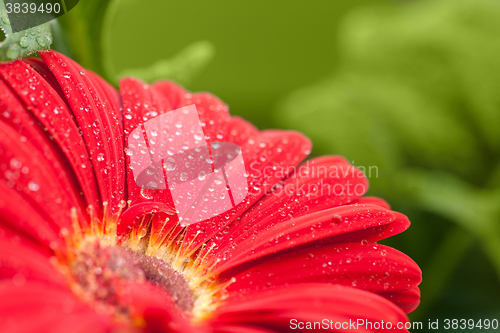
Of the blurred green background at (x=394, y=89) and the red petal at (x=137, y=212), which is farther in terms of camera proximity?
the blurred green background at (x=394, y=89)

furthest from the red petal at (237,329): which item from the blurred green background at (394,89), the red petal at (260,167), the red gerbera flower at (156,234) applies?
the blurred green background at (394,89)

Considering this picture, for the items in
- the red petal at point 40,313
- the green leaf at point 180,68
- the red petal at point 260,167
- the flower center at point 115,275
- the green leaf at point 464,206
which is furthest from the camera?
the green leaf at point 464,206

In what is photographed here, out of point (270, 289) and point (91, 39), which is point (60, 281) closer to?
point (270, 289)

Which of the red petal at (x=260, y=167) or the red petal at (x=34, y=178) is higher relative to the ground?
the red petal at (x=34, y=178)

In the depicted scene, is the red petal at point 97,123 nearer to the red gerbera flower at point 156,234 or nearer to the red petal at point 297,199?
the red gerbera flower at point 156,234

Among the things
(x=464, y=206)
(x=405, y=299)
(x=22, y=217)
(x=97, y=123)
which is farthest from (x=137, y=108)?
(x=464, y=206)

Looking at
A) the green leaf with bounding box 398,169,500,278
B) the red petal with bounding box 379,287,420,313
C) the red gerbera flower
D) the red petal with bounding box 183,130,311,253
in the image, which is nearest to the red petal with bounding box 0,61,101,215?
the red gerbera flower
